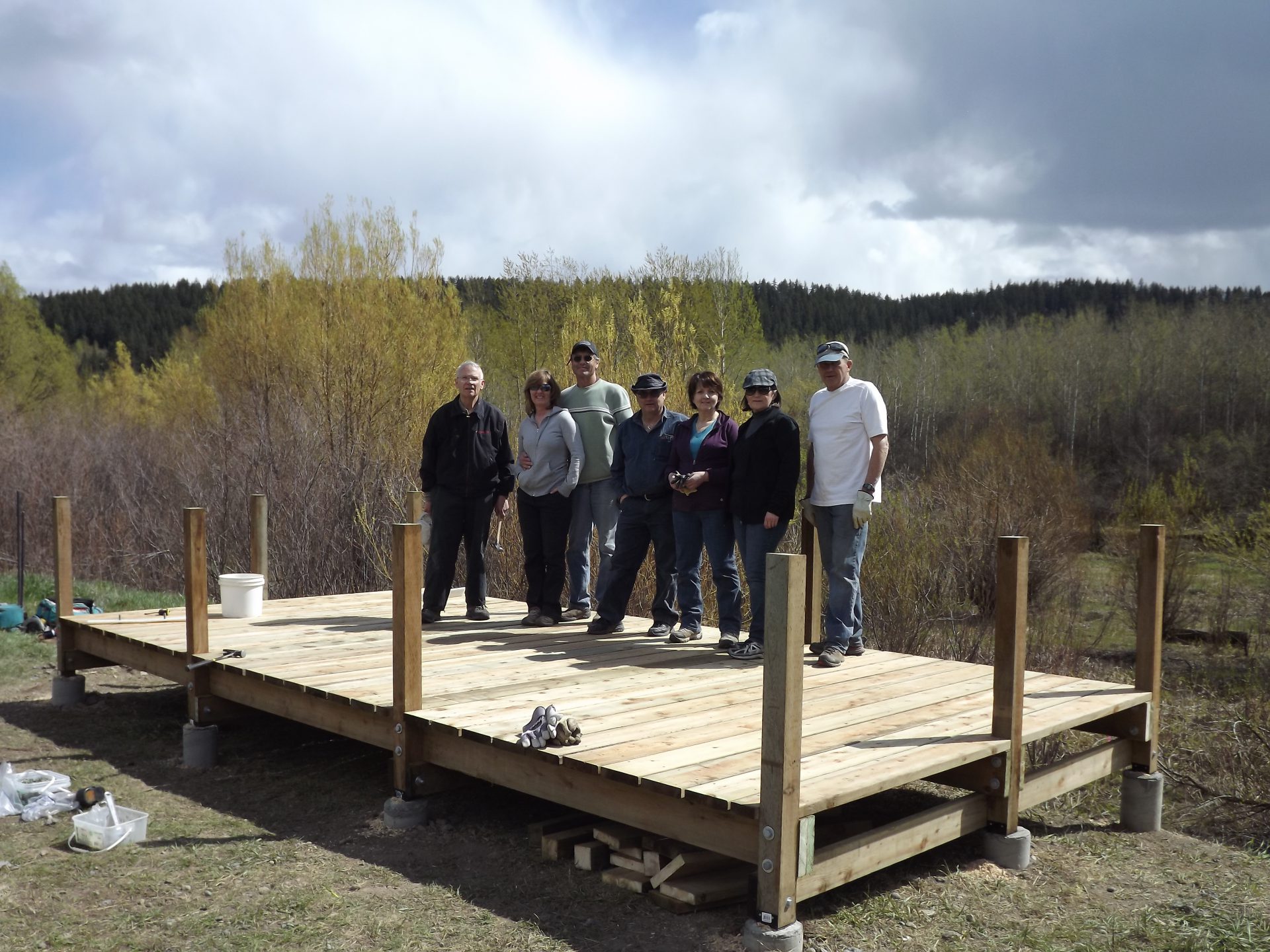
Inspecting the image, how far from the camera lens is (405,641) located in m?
4.77

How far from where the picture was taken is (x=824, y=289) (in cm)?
6166

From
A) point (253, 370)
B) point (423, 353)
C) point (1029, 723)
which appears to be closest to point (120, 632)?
point (1029, 723)

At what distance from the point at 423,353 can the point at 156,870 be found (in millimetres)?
13123

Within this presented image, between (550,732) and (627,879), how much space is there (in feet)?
2.05

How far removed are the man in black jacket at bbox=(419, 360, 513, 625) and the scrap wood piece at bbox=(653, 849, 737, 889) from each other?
9.86 feet

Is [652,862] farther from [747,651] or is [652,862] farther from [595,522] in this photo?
[595,522]

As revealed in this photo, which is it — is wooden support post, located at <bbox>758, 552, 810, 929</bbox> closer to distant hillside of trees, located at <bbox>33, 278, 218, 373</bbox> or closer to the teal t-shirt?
the teal t-shirt

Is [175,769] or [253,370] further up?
[253,370]

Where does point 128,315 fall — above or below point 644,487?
above

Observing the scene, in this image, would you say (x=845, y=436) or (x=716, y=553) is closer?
(x=845, y=436)

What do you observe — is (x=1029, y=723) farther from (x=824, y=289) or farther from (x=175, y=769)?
(x=824, y=289)

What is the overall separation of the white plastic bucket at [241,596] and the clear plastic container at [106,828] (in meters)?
2.82

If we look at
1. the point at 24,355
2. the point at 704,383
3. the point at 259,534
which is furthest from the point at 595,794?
the point at 24,355

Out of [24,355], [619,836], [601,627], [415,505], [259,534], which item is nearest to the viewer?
[619,836]
